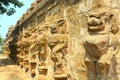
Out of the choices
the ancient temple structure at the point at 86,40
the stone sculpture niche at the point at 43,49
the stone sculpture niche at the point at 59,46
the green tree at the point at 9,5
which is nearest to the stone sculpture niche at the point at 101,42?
the ancient temple structure at the point at 86,40

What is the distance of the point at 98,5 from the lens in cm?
403

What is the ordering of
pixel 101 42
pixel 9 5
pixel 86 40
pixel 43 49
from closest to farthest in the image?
pixel 101 42 < pixel 86 40 < pixel 43 49 < pixel 9 5

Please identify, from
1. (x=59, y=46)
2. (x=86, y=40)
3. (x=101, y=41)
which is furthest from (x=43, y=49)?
(x=101, y=41)

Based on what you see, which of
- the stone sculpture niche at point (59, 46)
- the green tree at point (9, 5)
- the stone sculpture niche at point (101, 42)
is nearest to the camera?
the stone sculpture niche at point (101, 42)

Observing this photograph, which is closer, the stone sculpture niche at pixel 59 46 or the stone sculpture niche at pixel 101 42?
the stone sculpture niche at pixel 101 42

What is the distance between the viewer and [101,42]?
12.1ft

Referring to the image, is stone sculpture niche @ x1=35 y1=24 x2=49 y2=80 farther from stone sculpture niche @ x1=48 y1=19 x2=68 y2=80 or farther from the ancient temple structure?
stone sculpture niche @ x1=48 y1=19 x2=68 y2=80

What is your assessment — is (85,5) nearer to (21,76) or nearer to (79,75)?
(79,75)

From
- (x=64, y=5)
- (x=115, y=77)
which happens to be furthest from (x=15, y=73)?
(x=115, y=77)

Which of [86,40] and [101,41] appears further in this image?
[86,40]

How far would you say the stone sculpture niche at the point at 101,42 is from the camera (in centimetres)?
369

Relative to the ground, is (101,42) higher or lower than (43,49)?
higher

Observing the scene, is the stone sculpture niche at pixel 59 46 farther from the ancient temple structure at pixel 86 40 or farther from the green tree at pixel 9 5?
the green tree at pixel 9 5

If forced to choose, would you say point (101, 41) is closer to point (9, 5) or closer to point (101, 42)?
point (101, 42)
